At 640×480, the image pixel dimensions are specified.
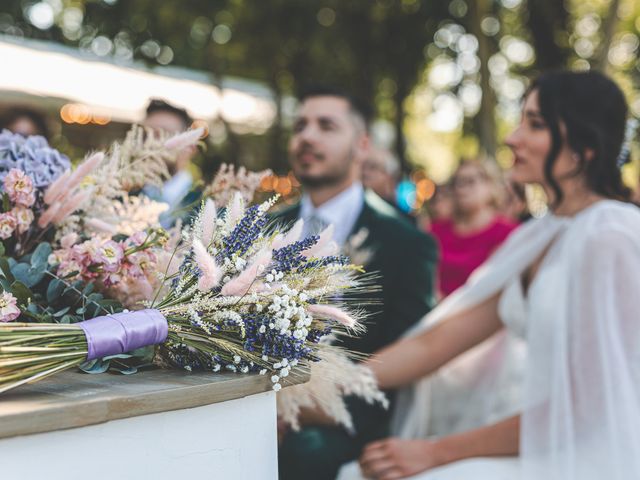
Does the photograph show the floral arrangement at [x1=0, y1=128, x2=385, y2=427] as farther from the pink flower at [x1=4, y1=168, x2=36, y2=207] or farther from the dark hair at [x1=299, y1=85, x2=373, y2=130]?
the dark hair at [x1=299, y1=85, x2=373, y2=130]

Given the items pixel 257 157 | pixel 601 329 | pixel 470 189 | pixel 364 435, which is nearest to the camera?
pixel 601 329

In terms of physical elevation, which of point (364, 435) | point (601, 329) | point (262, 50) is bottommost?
point (364, 435)

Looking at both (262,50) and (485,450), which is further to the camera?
(262,50)

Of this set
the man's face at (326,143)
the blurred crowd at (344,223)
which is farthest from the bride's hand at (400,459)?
the man's face at (326,143)

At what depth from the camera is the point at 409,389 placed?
2994 millimetres

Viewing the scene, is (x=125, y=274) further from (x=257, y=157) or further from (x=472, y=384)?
(x=257, y=157)

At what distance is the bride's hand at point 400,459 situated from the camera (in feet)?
7.98

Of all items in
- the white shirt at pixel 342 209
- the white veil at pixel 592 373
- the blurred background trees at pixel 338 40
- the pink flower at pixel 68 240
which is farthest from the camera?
the blurred background trees at pixel 338 40

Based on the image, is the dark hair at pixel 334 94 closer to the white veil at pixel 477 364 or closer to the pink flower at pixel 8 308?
the white veil at pixel 477 364

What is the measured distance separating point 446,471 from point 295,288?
115 cm

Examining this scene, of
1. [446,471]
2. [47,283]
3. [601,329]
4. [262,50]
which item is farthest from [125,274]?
[262,50]

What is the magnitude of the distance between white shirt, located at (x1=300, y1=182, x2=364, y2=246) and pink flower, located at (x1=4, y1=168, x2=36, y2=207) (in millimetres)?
1974

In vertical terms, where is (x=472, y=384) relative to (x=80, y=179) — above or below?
below

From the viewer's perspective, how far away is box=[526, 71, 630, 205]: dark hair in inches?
105
